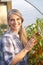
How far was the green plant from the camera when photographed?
1.92 m

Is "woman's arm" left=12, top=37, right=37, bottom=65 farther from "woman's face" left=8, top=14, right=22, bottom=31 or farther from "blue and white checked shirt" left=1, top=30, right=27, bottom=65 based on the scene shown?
"woman's face" left=8, top=14, right=22, bottom=31

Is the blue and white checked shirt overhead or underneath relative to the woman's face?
underneath

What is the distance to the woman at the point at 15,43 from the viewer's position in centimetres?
183

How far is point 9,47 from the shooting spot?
1842 millimetres

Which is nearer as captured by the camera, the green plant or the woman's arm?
the woman's arm

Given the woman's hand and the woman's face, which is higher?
the woman's face

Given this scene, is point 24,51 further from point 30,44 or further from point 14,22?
point 14,22

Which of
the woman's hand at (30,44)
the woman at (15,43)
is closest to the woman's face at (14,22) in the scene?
the woman at (15,43)


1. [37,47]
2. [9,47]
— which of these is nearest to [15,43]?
[9,47]

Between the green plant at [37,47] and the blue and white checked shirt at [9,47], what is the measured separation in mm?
105

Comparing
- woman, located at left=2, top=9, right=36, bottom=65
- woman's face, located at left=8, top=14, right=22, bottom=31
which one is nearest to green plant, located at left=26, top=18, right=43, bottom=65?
woman, located at left=2, top=9, right=36, bottom=65

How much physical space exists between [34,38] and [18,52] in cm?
16

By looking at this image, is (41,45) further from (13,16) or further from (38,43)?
(13,16)

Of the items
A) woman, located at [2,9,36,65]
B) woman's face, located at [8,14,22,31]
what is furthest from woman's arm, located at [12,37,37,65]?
woman's face, located at [8,14,22,31]
